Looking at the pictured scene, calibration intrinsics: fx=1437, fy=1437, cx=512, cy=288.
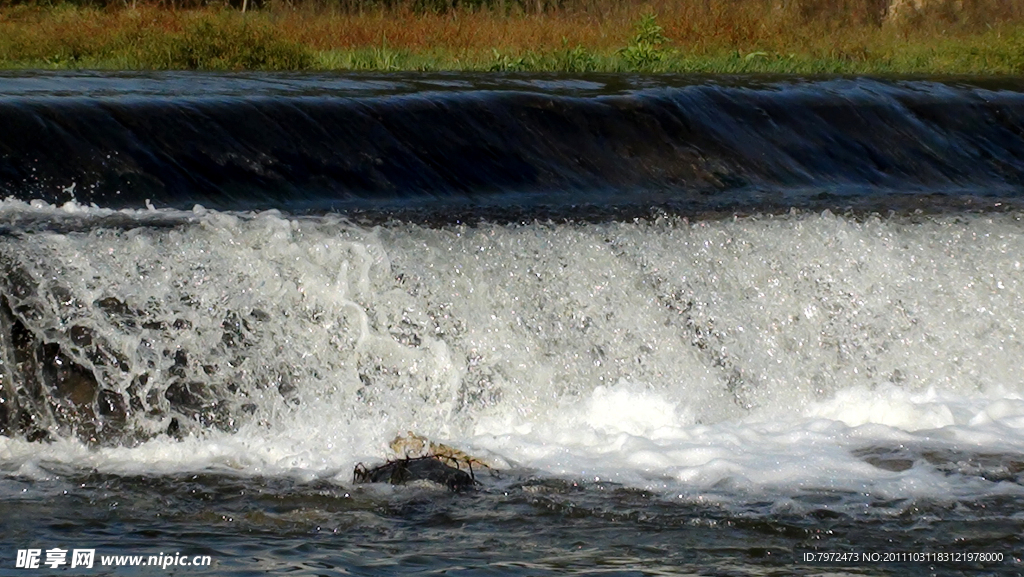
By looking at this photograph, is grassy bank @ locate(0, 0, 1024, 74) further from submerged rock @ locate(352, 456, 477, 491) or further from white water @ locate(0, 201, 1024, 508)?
submerged rock @ locate(352, 456, 477, 491)

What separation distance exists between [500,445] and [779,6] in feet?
40.7

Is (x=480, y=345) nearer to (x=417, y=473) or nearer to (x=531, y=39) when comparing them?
(x=417, y=473)

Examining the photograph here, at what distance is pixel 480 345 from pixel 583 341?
499 millimetres

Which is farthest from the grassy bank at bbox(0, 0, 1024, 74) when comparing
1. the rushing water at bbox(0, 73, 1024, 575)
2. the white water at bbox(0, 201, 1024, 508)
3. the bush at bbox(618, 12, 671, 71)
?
the white water at bbox(0, 201, 1024, 508)

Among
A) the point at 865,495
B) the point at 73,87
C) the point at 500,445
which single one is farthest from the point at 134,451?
the point at 73,87

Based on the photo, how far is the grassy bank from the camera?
12297 mm

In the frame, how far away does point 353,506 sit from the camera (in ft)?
14.7

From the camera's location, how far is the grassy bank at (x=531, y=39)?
40.3 feet

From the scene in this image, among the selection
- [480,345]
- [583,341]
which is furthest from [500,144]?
[480,345]

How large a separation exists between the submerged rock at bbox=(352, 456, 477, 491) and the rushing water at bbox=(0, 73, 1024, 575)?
8cm

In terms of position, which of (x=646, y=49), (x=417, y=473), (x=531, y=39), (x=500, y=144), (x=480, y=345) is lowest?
(x=417, y=473)

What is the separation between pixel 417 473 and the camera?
479cm

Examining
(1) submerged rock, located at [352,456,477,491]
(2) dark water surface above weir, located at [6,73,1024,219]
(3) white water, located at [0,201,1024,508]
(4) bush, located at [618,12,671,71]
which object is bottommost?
(1) submerged rock, located at [352,456,477,491]

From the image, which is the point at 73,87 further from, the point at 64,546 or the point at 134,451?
the point at 64,546
